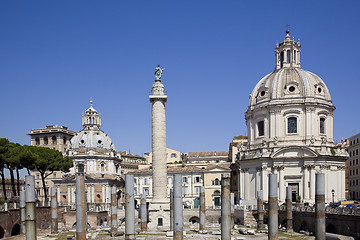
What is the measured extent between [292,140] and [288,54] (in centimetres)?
1405

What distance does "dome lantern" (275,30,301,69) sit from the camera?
70562 millimetres

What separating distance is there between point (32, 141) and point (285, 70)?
218 ft

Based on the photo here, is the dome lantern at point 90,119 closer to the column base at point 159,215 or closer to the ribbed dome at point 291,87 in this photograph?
the ribbed dome at point 291,87

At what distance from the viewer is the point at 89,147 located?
93.2m

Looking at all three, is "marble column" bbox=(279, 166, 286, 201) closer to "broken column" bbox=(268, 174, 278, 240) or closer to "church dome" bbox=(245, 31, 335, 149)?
"church dome" bbox=(245, 31, 335, 149)

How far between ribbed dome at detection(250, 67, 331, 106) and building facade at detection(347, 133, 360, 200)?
20.9 meters

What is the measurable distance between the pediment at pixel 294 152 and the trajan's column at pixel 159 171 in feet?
59.9

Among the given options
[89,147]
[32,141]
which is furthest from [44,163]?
[32,141]

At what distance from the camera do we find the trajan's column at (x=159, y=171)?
171ft

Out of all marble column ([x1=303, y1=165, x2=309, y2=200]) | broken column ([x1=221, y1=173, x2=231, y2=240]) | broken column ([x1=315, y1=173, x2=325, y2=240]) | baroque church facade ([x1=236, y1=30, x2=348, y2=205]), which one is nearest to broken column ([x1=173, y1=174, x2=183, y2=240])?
broken column ([x1=221, y1=173, x2=231, y2=240])

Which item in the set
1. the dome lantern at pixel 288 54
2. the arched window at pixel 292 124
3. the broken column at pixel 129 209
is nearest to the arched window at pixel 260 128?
the arched window at pixel 292 124

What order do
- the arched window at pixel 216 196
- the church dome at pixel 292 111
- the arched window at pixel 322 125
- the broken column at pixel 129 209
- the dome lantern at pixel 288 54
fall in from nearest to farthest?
the broken column at pixel 129 209 → the church dome at pixel 292 111 → the arched window at pixel 322 125 → the dome lantern at pixel 288 54 → the arched window at pixel 216 196

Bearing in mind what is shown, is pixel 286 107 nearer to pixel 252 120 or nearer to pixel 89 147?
pixel 252 120

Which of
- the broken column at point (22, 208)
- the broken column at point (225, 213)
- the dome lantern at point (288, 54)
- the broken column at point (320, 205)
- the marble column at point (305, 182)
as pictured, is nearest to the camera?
the broken column at point (225, 213)
